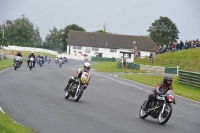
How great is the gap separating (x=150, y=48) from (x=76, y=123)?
104446mm

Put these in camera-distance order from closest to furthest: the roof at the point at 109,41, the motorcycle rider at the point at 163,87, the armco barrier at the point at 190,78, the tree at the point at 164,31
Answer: the motorcycle rider at the point at 163,87 < the armco barrier at the point at 190,78 < the roof at the point at 109,41 < the tree at the point at 164,31

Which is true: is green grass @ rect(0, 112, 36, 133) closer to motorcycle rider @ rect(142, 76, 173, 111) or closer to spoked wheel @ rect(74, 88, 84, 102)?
motorcycle rider @ rect(142, 76, 173, 111)

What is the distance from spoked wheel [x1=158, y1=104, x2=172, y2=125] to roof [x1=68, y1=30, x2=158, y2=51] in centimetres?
10188

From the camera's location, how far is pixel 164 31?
12369cm

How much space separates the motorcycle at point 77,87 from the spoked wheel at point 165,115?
177 inches

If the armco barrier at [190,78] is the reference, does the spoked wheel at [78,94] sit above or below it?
above

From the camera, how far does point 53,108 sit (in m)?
14.2

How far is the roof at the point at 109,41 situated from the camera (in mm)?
115250

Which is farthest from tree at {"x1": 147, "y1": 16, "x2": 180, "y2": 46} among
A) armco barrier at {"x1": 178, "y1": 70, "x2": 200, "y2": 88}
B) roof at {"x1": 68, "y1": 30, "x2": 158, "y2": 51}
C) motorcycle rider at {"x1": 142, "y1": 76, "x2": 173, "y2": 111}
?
motorcycle rider at {"x1": 142, "y1": 76, "x2": 173, "y2": 111}

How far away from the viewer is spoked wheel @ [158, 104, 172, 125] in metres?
12.7

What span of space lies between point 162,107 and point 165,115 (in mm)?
250

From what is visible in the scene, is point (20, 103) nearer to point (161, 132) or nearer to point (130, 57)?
point (161, 132)

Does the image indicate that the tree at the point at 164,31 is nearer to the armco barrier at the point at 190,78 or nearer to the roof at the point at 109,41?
the roof at the point at 109,41

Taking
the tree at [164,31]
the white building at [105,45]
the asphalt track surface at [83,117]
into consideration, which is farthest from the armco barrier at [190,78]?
the tree at [164,31]
